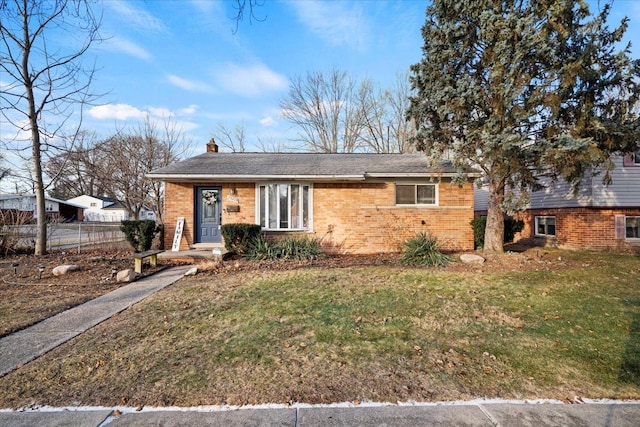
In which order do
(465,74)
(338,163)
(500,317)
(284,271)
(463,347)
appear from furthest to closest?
(338,163) < (465,74) < (284,271) < (500,317) < (463,347)

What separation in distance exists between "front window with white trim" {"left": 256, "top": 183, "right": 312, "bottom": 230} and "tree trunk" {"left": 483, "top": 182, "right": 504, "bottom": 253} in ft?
19.0

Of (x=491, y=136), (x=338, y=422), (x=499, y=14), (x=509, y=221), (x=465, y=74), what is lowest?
(x=338, y=422)

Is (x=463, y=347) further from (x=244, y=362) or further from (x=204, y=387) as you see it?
(x=204, y=387)

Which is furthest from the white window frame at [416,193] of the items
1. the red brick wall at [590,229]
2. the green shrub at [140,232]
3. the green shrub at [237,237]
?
the green shrub at [140,232]

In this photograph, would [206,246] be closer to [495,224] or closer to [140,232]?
[140,232]

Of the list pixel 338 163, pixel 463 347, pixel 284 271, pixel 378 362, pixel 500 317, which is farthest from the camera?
pixel 338 163

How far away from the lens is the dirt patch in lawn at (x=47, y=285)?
16.5ft

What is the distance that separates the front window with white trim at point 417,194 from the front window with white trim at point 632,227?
7.47 meters

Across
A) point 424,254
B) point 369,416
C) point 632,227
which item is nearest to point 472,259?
point 424,254

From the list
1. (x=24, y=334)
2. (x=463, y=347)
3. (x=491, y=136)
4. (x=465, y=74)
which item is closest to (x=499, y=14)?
(x=465, y=74)

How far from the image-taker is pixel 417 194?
37.4 ft

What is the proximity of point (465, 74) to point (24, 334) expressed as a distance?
34.9 feet

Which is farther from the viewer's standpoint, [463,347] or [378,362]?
[463,347]

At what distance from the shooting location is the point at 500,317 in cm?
468
